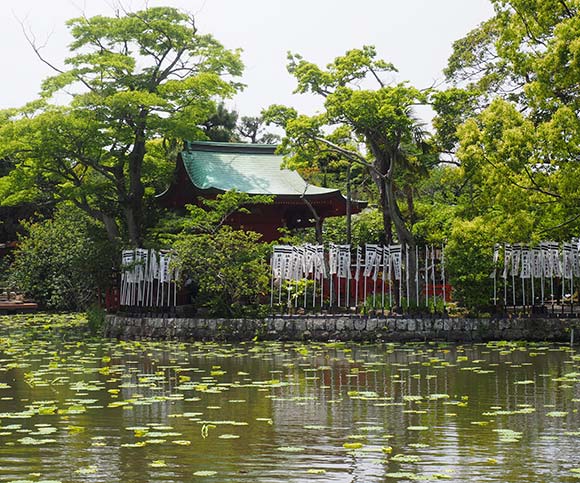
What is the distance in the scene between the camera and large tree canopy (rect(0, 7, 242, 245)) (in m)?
22.9

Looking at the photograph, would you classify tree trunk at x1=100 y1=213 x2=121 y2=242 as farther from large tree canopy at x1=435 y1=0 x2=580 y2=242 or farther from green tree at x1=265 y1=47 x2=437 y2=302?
large tree canopy at x1=435 y1=0 x2=580 y2=242

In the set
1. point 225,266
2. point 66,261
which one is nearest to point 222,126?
point 66,261

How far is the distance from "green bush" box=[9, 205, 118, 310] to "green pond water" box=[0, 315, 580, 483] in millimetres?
7306

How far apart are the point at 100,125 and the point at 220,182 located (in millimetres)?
3864

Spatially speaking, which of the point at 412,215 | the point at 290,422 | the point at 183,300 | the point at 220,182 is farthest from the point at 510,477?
the point at 412,215

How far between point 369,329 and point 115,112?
9129 millimetres

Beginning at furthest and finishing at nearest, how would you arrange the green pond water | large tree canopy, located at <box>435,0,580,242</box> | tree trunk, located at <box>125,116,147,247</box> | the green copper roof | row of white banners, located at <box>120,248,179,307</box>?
the green copper roof < tree trunk, located at <box>125,116,147,247</box> < row of white banners, located at <box>120,248,179,307</box> < large tree canopy, located at <box>435,0,580,242</box> < the green pond water

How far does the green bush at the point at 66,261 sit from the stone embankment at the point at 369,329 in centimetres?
404

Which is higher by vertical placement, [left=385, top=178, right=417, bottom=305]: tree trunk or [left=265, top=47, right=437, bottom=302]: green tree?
[left=265, top=47, right=437, bottom=302]: green tree

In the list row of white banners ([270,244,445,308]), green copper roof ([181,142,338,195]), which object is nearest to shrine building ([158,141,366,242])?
green copper roof ([181,142,338,195])

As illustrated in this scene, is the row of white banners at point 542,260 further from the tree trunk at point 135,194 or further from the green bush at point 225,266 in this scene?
the tree trunk at point 135,194

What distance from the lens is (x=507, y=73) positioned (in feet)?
90.1

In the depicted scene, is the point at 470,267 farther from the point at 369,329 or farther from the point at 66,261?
the point at 66,261

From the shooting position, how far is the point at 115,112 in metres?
23.1
